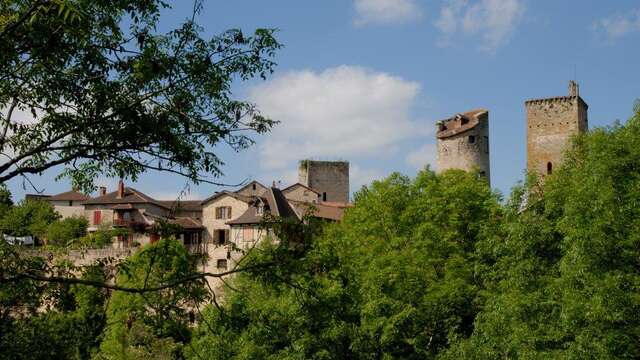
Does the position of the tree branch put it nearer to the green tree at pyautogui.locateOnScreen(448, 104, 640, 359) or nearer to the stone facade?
the green tree at pyautogui.locateOnScreen(448, 104, 640, 359)

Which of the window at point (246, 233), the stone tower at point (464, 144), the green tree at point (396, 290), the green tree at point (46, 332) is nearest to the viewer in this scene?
the green tree at point (46, 332)

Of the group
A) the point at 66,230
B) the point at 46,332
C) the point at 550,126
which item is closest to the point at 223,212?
the point at 66,230

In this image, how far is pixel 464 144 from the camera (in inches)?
2562

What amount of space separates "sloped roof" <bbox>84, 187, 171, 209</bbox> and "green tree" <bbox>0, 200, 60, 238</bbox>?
590 cm

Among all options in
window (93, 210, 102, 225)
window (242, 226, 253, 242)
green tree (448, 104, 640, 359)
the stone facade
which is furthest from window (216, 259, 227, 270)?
green tree (448, 104, 640, 359)

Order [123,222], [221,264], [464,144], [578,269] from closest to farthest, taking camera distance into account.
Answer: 1. [578,269]
2. [221,264]
3. [464,144]
4. [123,222]

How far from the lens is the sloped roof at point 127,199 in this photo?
261 feet

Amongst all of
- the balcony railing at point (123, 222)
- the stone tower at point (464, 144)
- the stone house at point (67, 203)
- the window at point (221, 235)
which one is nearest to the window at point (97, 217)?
the balcony railing at point (123, 222)

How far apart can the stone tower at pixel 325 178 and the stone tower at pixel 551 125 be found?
27.0 m

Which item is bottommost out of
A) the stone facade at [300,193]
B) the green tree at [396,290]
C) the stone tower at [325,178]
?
the green tree at [396,290]

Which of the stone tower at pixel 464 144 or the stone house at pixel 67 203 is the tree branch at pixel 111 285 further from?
the stone house at pixel 67 203

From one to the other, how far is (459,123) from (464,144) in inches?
79.4

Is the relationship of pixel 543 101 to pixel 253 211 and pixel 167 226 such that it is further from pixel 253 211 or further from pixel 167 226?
pixel 167 226

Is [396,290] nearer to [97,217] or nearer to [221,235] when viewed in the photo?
[221,235]
